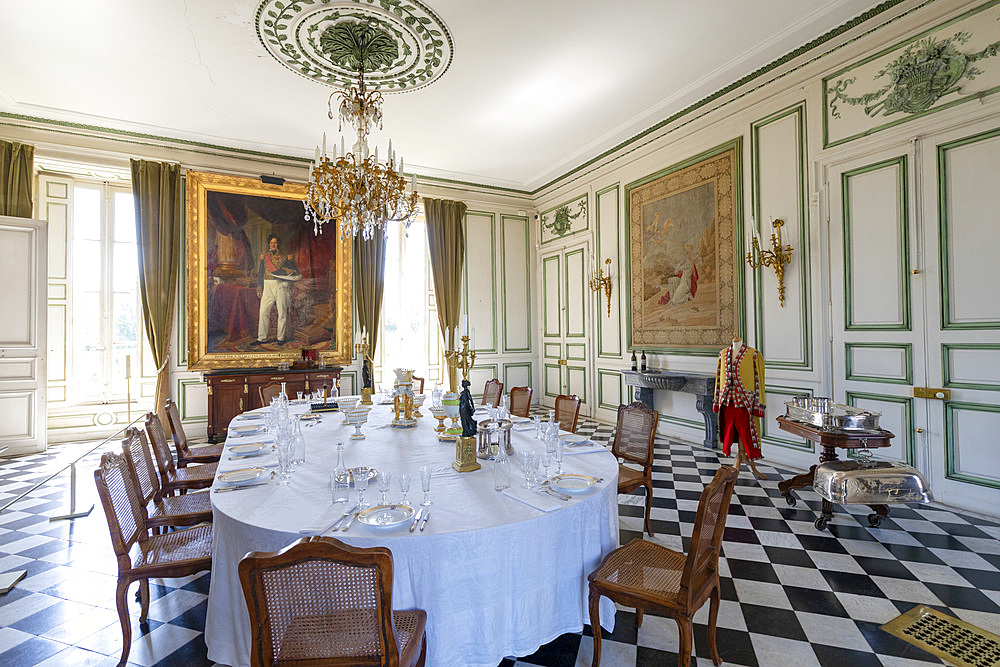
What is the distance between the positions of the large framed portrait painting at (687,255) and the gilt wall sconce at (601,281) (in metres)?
0.43

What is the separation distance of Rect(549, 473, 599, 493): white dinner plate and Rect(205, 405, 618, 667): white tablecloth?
0.05 metres

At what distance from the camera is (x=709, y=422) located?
17.4 ft

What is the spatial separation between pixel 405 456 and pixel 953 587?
2.99 m

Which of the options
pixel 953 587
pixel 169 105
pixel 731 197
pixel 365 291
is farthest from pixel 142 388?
pixel 953 587

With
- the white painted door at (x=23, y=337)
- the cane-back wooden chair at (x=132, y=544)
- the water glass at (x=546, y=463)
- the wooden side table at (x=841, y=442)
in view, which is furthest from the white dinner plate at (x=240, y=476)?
the white painted door at (x=23, y=337)

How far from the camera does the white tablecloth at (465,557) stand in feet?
5.12

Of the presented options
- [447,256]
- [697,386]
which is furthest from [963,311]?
[447,256]


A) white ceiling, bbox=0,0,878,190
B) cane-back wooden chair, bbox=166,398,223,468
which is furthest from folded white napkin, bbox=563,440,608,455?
white ceiling, bbox=0,0,878,190

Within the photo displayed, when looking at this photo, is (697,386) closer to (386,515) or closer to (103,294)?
(386,515)

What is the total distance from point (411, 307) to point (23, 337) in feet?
15.8

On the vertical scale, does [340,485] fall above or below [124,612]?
above

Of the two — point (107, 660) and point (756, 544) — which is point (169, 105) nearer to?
point (107, 660)

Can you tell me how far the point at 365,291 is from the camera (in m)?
7.19

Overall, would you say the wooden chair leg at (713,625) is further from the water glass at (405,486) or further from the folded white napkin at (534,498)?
the water glass at (405,486)
